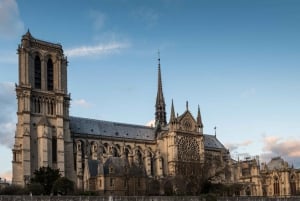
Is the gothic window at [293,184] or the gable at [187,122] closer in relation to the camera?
the gable at [187,122]

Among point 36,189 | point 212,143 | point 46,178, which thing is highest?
point 212,143

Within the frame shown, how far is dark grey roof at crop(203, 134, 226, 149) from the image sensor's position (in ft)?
389

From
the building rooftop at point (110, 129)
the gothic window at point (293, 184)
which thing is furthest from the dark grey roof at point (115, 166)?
the gothic window at point (293, 184)

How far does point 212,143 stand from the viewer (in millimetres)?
121188

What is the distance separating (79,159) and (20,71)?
1955cm

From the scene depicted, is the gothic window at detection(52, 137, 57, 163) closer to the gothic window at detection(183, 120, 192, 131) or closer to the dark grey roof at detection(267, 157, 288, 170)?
the gothic window at detection(183, 120, 192, 131)

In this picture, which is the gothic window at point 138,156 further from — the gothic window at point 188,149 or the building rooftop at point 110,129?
the gothic window at point 188,149

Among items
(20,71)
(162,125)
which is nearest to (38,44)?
(20,71)

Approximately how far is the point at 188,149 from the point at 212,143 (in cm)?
1760

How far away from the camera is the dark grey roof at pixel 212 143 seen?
119 metres

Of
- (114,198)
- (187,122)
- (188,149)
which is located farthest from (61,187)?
(187,122)

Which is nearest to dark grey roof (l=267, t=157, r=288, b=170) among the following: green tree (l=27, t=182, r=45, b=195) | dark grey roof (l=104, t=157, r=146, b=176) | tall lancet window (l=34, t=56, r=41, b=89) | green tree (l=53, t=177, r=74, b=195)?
dark grey roof (l=104, t=157, r=146, b=176)

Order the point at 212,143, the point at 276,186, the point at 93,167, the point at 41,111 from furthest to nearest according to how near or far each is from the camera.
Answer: the point at 212,143, the point at 276,186, the point at 41,111, the point at 93,167

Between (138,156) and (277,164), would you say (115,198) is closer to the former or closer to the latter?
(138,156)
